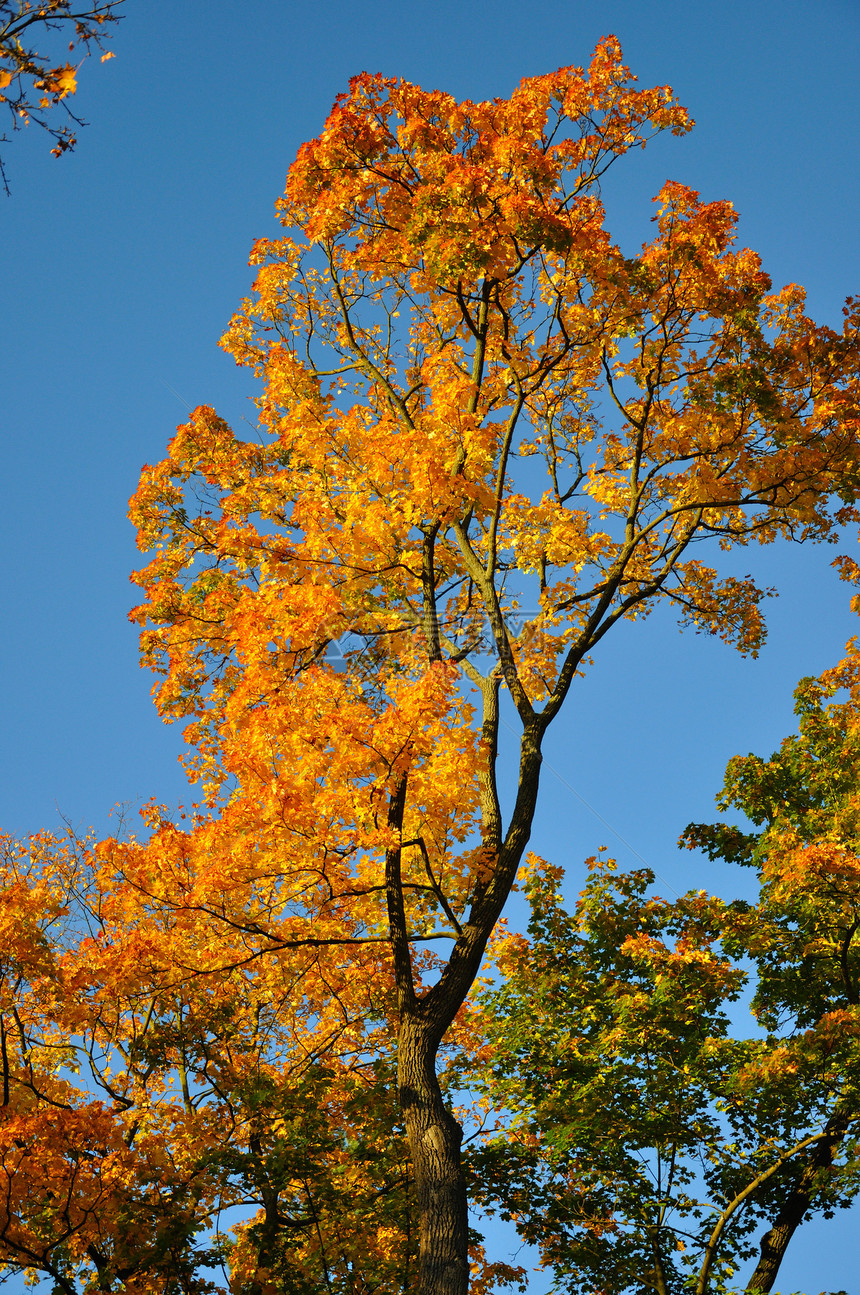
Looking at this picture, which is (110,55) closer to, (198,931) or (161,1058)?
(198,931)

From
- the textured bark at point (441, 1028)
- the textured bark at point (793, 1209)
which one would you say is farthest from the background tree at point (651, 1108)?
the textured bark at point (441, 1028)

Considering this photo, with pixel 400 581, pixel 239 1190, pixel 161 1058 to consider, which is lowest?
pixel 239 1190

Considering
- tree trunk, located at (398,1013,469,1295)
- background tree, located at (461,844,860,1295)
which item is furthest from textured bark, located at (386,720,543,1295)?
background tree, located at (461,844,860,1295)

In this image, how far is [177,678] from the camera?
35.4 feet

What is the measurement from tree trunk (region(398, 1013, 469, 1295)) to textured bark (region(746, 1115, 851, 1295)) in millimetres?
7235

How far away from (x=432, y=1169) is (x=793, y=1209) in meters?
8.39

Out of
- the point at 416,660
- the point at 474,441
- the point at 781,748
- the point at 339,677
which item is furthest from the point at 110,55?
the point at 781,748

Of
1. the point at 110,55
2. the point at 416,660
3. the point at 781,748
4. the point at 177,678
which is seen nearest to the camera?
the point at 110,55

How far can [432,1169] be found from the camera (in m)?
7.30

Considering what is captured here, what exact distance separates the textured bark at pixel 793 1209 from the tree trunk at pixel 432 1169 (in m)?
7.24

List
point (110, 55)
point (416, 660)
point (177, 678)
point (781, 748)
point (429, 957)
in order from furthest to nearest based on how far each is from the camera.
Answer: point (781, 748)
point (429, 957)
point (177, 678)
point (416, 660)
point (110, 55)

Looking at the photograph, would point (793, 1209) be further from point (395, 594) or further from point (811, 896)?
point (395, 594)

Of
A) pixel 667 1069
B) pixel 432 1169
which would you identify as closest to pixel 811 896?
pixel 667 1069

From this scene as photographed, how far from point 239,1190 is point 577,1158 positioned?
4.42 meters
